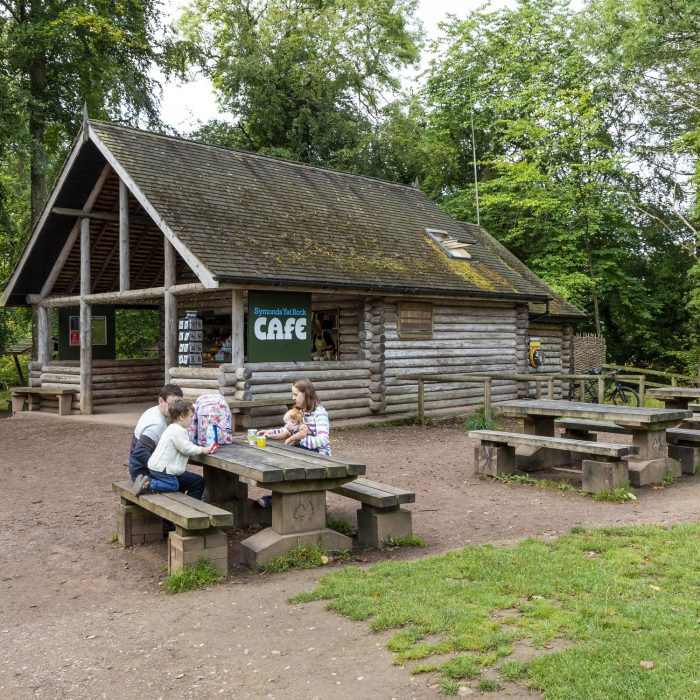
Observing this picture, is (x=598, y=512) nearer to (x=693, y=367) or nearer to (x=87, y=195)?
(x=87, y=195)

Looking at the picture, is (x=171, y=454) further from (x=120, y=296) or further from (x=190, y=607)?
(x=120, y=296)

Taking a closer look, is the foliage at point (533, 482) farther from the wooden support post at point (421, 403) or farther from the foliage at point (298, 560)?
the wooden support post at point (421, 403)

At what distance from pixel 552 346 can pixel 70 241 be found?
1362 centimetres

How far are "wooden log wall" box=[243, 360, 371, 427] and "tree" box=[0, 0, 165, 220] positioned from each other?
35.0 ft

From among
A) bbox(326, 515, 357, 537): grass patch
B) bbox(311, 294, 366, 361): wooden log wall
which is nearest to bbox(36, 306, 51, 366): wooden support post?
bbox(311, 294, 366, 361): wooden log wall

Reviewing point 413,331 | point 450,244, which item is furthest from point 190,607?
point 450,244

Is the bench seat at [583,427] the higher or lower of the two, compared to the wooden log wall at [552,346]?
lower

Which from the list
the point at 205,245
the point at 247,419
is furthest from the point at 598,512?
the point at 205,245

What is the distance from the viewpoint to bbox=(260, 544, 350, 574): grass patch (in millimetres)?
5734

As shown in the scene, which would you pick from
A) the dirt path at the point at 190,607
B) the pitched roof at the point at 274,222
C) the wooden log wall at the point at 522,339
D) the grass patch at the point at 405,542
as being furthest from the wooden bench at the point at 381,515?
the wooden log wall at the point at 522,339

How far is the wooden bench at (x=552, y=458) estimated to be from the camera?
812 centimetres

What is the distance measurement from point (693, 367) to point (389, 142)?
15.5 m

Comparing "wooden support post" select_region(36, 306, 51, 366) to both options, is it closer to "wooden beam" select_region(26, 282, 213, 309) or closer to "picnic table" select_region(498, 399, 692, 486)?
"wooden beam" select_region(26, 282, 213, 309)

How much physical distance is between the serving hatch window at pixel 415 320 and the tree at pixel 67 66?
37.2 feet
